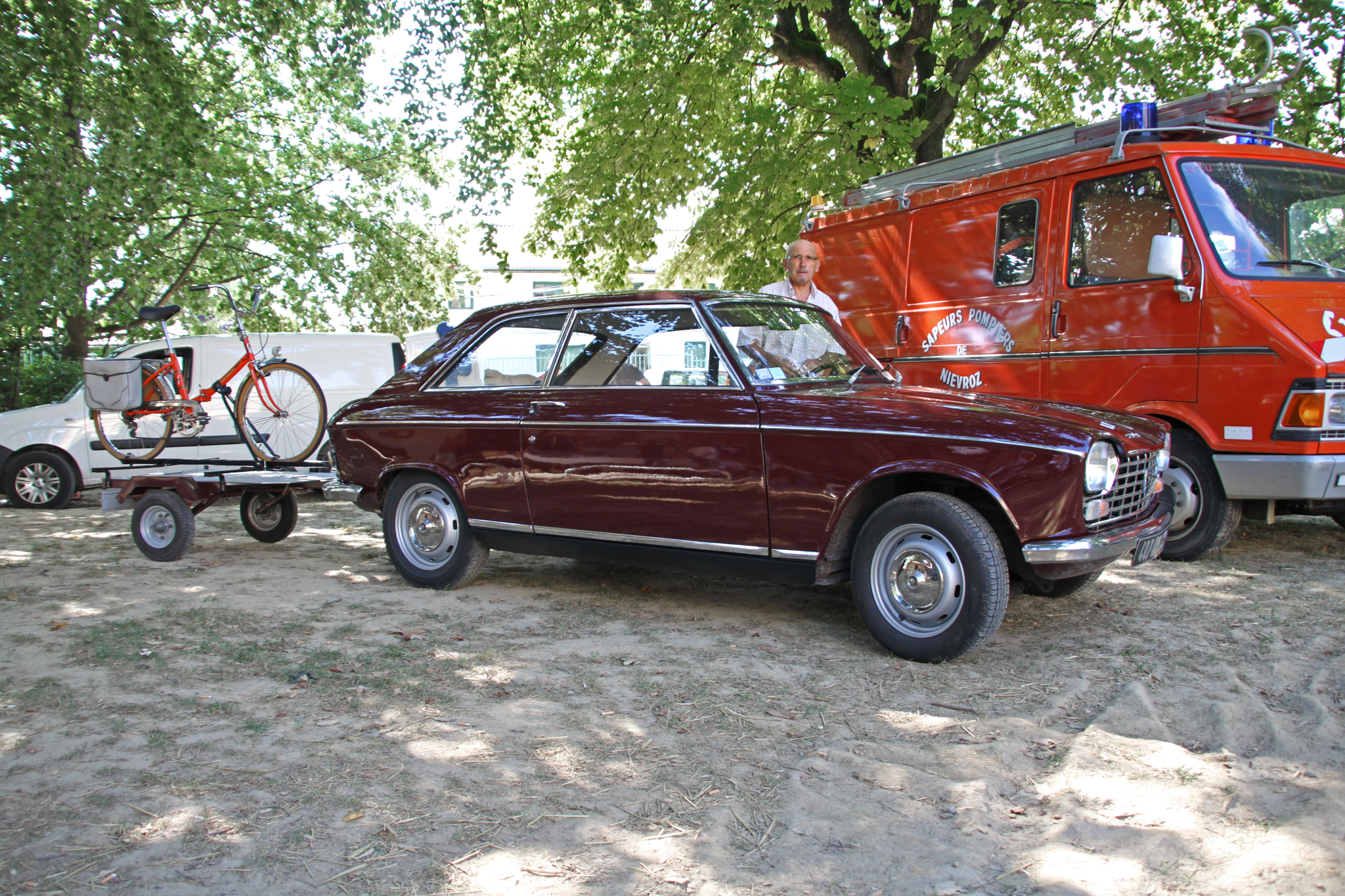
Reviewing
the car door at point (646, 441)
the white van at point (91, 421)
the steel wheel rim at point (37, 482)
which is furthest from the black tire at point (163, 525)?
the steel wheel rim at point (37, 482)

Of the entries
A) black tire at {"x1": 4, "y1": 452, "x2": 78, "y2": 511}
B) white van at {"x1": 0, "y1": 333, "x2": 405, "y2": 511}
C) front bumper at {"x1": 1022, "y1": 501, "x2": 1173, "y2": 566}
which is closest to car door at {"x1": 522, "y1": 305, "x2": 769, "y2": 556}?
front bumper at {"x1": 1022, "y1": 501, "x2": 1173, "y2": 566}

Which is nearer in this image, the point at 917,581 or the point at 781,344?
the point at 917,581

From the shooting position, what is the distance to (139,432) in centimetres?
795

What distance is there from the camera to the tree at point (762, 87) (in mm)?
11969

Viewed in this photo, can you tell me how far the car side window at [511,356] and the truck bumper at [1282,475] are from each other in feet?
13.7

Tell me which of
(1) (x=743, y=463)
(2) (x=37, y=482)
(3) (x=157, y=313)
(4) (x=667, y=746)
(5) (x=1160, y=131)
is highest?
(5) (x=1160, y=131)

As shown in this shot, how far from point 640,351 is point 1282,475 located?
385 centimetres

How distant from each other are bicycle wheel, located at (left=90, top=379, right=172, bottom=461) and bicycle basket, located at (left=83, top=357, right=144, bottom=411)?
0.19 m

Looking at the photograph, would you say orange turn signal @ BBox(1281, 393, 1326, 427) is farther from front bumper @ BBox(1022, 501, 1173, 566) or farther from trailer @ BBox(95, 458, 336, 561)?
trailer @ BBox(95, 458, 336, 561)

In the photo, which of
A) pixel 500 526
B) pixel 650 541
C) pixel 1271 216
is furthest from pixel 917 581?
pixel 1271 216

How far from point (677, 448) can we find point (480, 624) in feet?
4.85

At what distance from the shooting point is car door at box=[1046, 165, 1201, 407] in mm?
6051

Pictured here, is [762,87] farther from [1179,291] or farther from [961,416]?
[961,416]

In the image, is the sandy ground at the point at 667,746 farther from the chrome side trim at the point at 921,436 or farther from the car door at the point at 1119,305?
the car door at the point at 1119,305
